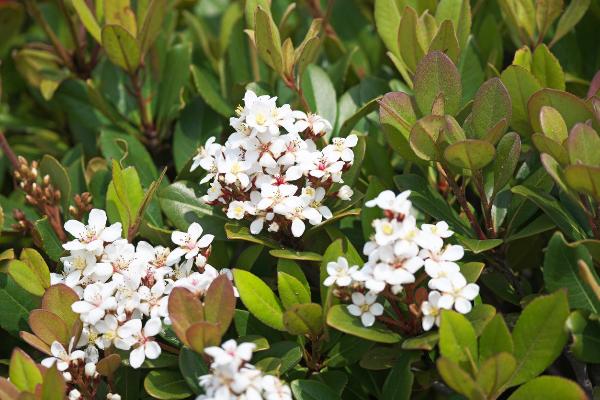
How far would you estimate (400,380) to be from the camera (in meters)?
1.76

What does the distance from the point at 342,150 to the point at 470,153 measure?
0.32 meters

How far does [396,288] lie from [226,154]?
544mm

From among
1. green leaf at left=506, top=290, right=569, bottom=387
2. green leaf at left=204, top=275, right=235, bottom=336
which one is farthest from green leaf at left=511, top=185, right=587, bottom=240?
green leaf at left=204, top=275, right=235, bottom=336

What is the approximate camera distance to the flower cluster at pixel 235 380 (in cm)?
154

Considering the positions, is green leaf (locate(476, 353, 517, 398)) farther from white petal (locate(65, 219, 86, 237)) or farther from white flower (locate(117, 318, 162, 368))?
white petal (locate(65, 219, 86, 237))

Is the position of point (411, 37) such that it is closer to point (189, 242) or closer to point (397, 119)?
point (397, 119)

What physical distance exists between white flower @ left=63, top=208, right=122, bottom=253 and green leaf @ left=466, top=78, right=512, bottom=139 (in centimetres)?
88

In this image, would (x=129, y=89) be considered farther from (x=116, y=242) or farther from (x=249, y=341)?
(x=249, y=341)

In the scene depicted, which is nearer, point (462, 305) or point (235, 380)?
point (235, 380)

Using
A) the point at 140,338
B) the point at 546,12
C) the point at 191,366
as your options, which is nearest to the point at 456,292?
the point at 191,366

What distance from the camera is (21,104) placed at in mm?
3336

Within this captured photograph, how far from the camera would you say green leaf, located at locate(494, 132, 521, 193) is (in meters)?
1.85

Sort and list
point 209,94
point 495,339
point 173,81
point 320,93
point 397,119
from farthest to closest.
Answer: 1. point 173,81
2. point 209,94
3. point 320,93
4. point 397,119
5. point 495,339

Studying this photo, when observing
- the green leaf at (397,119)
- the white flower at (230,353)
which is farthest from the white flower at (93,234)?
the green leaf at (397,119)
